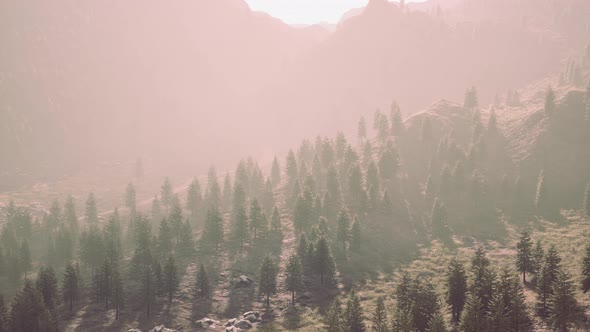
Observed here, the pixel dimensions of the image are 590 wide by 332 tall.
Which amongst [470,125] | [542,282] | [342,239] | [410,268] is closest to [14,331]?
[342,239]

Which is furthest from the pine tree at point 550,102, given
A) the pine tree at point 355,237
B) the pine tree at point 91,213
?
the pine tree at point 91,213

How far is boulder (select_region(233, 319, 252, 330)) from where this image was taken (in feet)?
231

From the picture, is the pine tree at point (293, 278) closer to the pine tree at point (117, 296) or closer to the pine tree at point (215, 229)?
the pine tree at point (215, 229)

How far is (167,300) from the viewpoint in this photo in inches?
3236

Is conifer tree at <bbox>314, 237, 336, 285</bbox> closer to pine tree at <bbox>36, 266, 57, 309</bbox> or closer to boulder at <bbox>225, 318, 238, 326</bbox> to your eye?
boulder at <bbox>225, 318, 238, 326</bbox>

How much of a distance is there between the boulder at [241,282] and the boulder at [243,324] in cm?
1553

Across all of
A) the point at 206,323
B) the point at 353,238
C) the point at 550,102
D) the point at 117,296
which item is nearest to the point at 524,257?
the point at 353,238

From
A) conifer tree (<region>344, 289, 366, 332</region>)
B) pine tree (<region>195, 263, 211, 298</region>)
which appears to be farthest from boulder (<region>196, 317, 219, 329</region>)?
conifer tree (<region>344, 289, 366, 332</region>)

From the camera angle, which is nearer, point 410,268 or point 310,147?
point 410,268

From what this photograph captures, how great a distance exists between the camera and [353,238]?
103 metres

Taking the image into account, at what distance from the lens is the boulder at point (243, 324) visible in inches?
2776

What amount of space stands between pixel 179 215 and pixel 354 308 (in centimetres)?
6816

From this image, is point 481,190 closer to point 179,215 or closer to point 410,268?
point 410,268

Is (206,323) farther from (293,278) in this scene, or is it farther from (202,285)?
(293,278)
